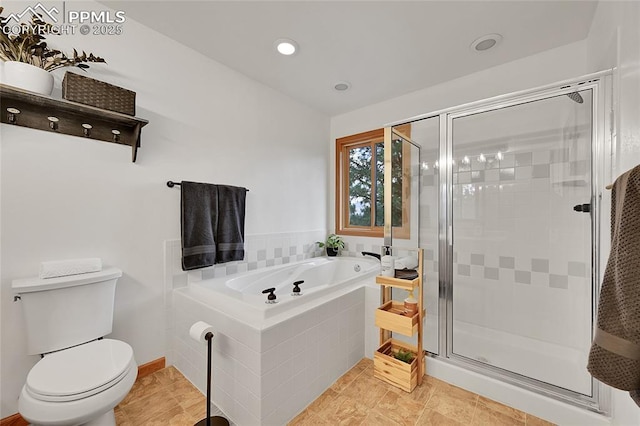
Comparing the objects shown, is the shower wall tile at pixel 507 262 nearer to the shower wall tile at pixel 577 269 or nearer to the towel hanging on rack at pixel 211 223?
the shower wall tile at pixel 577 269

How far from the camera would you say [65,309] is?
144cm

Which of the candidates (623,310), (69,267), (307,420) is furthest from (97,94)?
(623,310)

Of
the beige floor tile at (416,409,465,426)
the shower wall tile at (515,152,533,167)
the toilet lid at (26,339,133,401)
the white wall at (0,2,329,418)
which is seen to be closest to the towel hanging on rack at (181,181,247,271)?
the white wall at (0,2,329,418)

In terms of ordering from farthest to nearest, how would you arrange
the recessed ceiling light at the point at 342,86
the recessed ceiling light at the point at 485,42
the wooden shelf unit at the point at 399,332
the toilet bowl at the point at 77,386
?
the recessed ceiling light at the point at 342,86 < the recessed ceiling light at the point at 485,42 < the wooden shelf unit at the point at 399,332 < the toilet bowl at the point at 77,386

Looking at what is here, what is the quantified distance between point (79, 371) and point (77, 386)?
4.5 inches

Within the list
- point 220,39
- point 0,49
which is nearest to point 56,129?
point 0,49

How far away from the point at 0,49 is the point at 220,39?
1221 mm

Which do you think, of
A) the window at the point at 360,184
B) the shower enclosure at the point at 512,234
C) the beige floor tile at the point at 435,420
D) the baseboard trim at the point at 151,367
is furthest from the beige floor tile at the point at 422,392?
the baseboard trim at the point at 151,367

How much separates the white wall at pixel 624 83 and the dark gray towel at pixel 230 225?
2391 millimetres

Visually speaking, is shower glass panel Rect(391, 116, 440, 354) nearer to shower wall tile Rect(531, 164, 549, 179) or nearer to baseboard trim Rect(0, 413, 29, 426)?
shower wall tile Rect(531, 164, 549, 179)

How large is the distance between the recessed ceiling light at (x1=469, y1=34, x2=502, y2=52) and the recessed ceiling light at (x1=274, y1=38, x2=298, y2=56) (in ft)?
4.59

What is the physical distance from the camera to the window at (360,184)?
319 centimetres

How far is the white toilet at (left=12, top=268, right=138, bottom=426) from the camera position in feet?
3.57

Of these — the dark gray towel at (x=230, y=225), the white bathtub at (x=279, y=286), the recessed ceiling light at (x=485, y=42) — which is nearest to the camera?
the white bathtub at (x=279, y=286)
